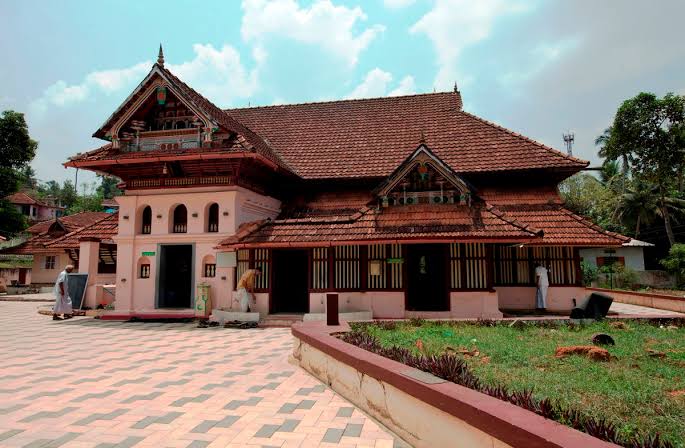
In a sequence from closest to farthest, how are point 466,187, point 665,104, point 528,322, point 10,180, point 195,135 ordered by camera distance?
1. point 528,322
2. point 466,187
3. point 195,135
4. point 665,104
5. point 10,180

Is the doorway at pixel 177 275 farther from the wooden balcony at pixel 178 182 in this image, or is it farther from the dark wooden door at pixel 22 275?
the dark wooden door at pixel 22 275

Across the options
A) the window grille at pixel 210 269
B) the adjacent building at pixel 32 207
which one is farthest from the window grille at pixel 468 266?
the adjacent building at pixel 32 207

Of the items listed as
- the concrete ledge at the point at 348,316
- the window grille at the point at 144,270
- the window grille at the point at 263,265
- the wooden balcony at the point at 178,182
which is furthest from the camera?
the window grille at the point at 144,270

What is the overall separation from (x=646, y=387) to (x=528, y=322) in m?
4.33

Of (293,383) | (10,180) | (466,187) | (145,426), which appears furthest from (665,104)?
(10,180)

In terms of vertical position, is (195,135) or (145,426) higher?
(195,135)

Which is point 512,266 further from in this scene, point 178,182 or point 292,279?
point 178,182

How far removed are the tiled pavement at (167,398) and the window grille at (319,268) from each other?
341cm

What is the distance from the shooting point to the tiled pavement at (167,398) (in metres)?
4.15

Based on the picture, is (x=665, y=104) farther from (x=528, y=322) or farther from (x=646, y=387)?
(x=646, y=387)

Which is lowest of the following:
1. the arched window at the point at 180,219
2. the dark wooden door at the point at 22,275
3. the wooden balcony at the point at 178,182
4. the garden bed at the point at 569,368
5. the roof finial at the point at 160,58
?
the garden bed at the point at 569,368

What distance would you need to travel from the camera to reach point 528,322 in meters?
8.35

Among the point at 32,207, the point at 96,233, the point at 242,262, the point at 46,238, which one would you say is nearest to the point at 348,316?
the point at 242,262

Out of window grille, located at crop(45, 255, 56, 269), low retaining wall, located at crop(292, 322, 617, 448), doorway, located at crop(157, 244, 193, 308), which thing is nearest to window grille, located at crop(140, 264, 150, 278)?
doorway, located at crop(157, 244, 193, 308)
